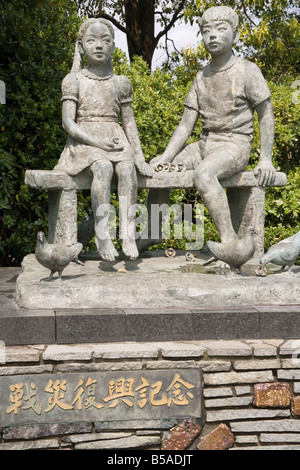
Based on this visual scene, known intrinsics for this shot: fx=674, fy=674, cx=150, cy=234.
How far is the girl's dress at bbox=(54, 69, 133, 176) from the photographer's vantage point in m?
4.75

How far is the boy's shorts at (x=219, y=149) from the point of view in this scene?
4.82 metres

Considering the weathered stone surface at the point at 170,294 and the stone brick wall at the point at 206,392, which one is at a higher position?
the weathered stone surface at the point at 170,294

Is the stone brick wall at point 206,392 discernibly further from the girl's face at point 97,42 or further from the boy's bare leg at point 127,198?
the girl's face at point 97,42

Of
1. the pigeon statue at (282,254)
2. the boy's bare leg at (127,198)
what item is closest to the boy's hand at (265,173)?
the pigeon statue at (282,254)

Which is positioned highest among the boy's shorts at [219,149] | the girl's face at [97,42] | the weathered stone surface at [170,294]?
the girl's face at [97,42]

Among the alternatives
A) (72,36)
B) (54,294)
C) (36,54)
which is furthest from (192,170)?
(72,36)

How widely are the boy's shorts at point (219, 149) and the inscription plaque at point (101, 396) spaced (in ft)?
5.52

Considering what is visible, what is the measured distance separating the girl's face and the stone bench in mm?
822

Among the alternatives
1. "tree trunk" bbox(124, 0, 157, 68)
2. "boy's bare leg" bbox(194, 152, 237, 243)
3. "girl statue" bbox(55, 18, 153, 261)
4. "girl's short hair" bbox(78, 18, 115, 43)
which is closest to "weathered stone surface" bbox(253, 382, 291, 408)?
"boy's bare leg" bbox(194, 152, 237, 243)

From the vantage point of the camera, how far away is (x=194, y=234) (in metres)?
6.85

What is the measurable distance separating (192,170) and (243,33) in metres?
3.93

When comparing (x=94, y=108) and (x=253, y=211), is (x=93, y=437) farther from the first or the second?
(x=94, y=108)

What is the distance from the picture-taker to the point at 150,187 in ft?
16.3

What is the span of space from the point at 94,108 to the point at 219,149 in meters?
0.94
